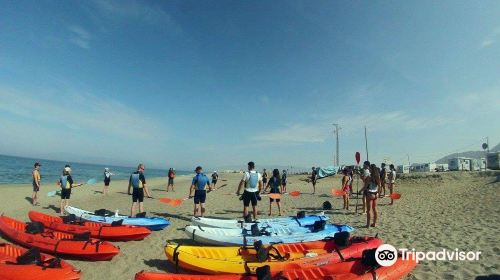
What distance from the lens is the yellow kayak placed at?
5516 millimetres

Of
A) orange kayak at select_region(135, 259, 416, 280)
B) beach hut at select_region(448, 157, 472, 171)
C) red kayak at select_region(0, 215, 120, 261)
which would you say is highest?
beach hut at select_region(448, 157, 472, 171)

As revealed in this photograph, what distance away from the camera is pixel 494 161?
3169 cm

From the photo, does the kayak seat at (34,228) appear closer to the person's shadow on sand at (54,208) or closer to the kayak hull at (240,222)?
the kayak hull at (240,222)

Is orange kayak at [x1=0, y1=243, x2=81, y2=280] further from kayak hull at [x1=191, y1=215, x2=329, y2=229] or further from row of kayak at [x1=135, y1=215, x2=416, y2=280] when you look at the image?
kayak hull at [x1=191, y1=215, x2=329, y2=229]

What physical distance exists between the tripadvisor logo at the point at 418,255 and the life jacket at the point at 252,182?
479 cm

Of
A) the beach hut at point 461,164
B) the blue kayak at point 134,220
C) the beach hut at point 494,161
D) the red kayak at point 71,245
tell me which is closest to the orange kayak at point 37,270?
the red kayak at point 71,245

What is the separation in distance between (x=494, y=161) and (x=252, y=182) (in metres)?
32.5

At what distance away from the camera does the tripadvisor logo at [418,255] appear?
5199 mm

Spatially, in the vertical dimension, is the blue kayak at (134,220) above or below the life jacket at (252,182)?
below

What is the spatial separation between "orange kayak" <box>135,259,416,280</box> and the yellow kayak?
39 cm

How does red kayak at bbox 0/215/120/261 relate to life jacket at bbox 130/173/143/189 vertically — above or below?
below

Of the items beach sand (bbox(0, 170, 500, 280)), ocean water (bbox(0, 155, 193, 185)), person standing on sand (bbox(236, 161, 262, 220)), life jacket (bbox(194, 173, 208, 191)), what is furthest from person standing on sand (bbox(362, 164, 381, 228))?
ocean water (bbox(0, 155, 193, 185))

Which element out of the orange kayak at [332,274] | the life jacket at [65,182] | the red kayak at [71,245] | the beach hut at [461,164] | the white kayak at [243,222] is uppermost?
the beach hut at [461,164]

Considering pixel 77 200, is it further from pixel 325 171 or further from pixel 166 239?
pixel 325 171
